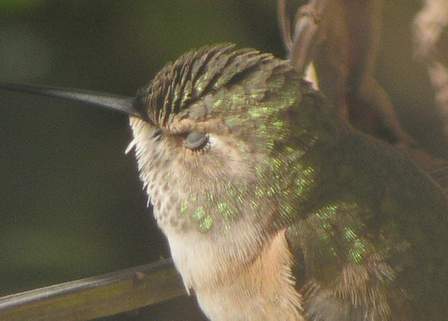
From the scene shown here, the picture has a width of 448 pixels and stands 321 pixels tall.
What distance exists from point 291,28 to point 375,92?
0.95 feet

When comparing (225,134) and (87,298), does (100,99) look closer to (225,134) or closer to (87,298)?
(225,134)

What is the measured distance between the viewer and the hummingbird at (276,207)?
122 inches

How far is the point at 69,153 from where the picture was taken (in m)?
4.08


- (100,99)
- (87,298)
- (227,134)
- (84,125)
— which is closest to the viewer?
(87,298)

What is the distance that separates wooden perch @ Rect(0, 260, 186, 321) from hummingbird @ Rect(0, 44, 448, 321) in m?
0.15

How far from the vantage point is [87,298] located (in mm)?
2896

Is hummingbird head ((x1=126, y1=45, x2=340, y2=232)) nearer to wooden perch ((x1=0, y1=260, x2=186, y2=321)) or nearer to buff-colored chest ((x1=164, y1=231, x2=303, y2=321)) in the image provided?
buff-colored chest ((x1=164, y1=231, x2=303, y2=321))

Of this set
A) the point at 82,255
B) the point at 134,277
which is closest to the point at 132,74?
the point at 82,255

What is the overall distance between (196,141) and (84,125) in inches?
38.9

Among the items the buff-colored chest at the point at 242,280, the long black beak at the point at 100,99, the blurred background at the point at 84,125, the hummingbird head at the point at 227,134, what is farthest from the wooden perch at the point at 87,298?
the blurred background at the point at 84,125

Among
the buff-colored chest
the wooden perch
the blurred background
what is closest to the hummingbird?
the buff-colored chest

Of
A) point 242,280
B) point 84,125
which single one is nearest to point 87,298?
point 242,280

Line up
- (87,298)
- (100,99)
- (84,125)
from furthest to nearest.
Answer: (84,125)
(100,99)
(87,298)

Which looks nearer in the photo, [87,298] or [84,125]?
[87,298]
